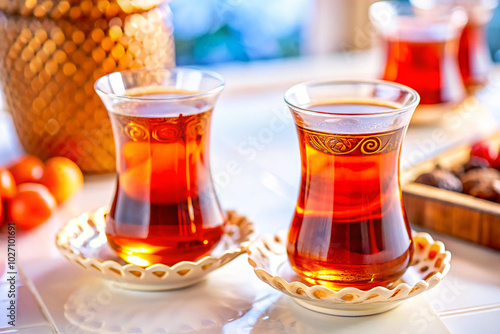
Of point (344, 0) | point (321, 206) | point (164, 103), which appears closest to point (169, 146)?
point (164, 103)

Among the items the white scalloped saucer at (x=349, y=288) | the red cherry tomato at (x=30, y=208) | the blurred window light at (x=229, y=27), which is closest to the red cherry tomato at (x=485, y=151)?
the white scalloped saucer at (x=349, y=288)

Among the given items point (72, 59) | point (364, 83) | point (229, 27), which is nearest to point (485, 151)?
point (364, 83)

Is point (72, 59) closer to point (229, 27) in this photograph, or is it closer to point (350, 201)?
point (350, 201)

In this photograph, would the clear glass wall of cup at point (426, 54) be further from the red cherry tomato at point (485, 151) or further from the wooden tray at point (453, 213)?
the wooden tray at point (453, 213)

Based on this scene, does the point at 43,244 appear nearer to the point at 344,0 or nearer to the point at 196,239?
the point at 196,239

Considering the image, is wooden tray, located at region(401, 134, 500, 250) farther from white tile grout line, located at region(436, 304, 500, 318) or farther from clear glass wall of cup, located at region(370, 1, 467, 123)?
clear glass wall of cup, located at region(370, 1, 467, 123)

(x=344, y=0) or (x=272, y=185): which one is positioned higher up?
(x=344, y=0)
